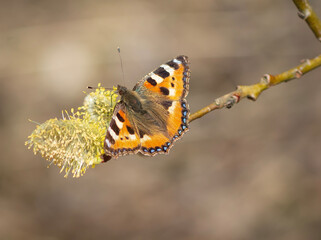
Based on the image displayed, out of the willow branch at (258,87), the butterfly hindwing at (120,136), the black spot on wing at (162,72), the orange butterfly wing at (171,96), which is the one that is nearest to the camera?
the willow branch at (258,87)

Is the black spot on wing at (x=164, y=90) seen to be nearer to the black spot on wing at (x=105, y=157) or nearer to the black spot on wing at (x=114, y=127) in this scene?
the black spot on wing at (x=114, y=127)

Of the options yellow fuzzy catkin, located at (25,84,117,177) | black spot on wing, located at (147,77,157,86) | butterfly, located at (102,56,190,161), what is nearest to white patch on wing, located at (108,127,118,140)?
butterfly, located at (102,56,190,161)

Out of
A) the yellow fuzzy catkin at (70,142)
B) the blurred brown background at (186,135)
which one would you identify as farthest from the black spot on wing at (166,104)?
the blurred brown background at (186,135)

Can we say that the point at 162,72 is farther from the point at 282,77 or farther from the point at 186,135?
the point at 186,135

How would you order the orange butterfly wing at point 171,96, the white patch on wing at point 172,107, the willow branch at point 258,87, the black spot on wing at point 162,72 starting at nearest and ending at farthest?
the willow branch at point 258,87
the orange butterfly wing at point 171,96
the white patch on wing at point 172,107
the black spot on wing at point 162,72

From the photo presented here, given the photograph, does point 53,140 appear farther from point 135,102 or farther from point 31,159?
point 31,159

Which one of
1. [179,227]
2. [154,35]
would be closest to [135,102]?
[179,227]

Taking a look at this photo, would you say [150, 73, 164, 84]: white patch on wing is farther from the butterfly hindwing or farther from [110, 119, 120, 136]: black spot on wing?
[110, 119, 120, 136]: black spot on wing
